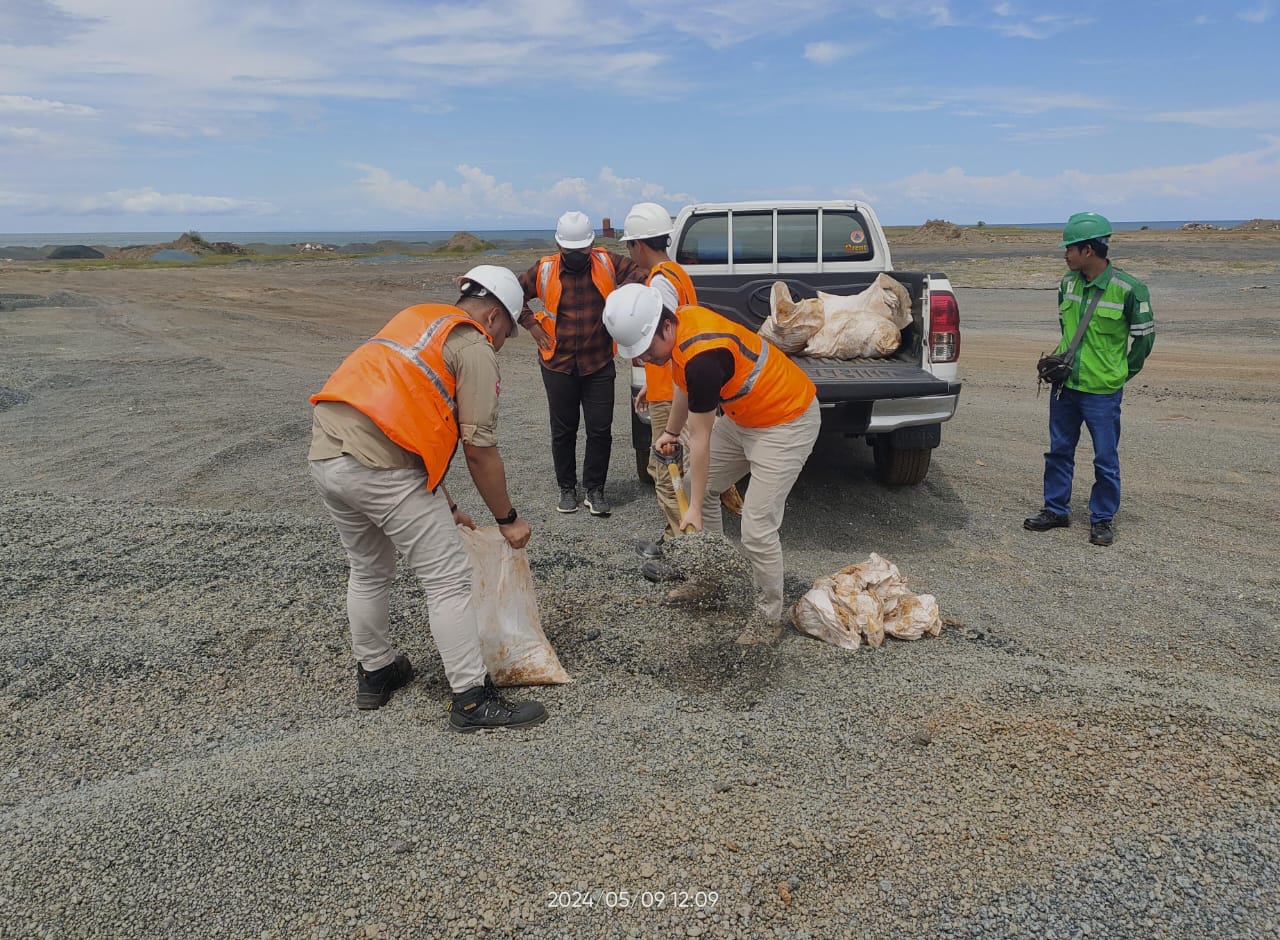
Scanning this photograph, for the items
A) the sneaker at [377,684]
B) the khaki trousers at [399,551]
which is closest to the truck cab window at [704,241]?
the khaki trousers at [399,551]

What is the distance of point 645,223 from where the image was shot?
4941 mm

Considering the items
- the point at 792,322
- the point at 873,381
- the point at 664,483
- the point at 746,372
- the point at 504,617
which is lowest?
the point at 504,617

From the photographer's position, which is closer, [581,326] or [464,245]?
[581,326]

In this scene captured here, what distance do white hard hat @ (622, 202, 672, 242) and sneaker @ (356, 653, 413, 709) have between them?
284cm

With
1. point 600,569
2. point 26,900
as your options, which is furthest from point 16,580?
point 600,569

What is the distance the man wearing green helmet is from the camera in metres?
4.69

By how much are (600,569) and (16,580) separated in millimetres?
3058

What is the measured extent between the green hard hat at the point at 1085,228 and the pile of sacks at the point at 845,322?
998 mm

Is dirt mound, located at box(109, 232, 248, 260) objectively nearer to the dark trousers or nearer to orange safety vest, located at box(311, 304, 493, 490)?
the dark trousers

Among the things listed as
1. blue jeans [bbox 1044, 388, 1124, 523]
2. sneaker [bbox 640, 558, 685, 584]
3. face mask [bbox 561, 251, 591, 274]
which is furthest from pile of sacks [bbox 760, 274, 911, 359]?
sneaker [bbox 640, 558, 685, 584]

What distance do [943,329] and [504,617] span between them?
3345 mm

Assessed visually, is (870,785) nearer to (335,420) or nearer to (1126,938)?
(1126,938)

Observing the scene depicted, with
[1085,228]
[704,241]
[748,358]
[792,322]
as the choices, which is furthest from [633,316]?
[704,241]

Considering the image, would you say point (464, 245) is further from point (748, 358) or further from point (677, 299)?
point (748, 358)
